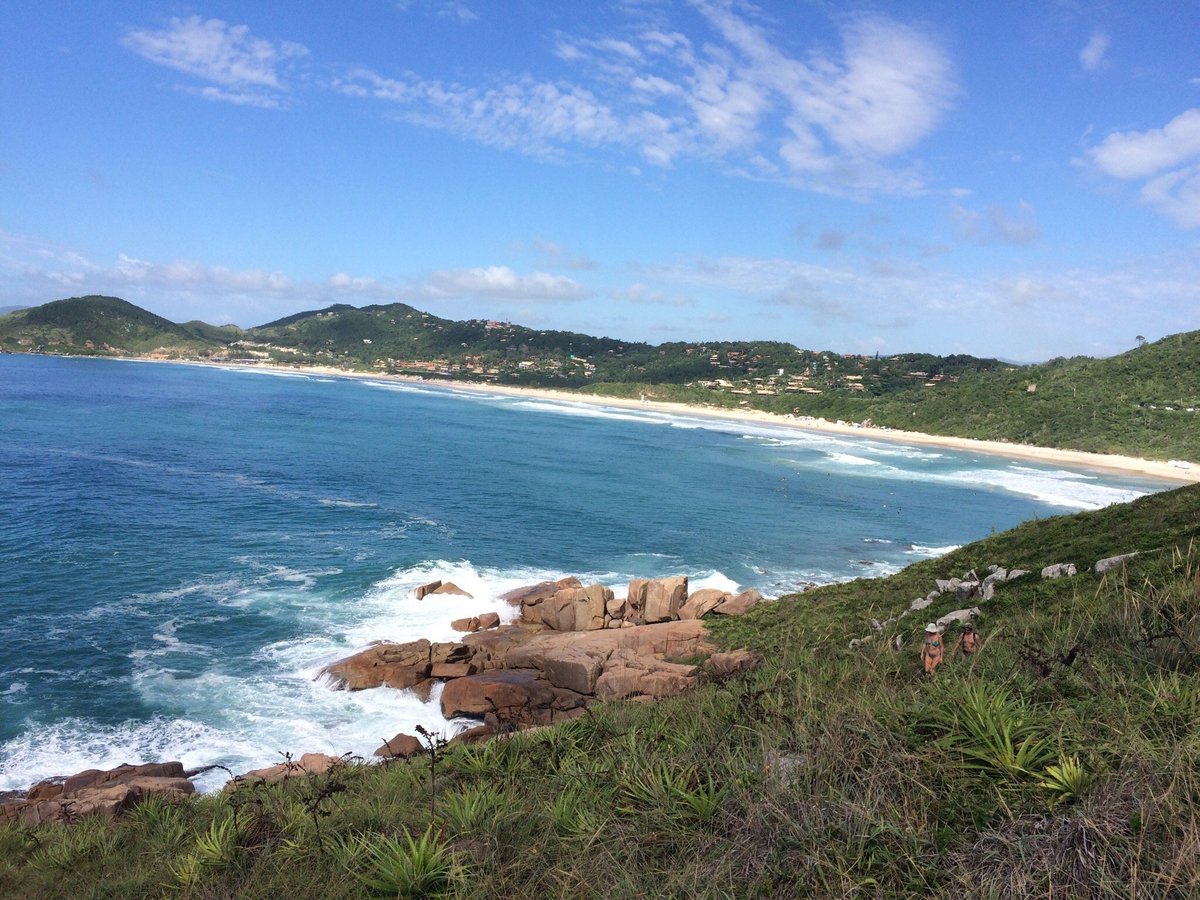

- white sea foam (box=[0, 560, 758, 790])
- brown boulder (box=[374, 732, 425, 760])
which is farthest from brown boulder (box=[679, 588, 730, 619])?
brown boulder (box=[374, 732, 425, 760])

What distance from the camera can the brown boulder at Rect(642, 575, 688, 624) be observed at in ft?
63.9

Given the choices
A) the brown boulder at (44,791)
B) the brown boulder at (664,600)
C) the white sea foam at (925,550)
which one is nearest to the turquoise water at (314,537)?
the white sea foam at (925,550)

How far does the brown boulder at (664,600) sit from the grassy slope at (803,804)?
11.4 metres

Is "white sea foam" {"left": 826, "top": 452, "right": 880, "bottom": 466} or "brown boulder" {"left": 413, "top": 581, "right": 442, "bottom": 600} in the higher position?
"white sea foam" {"left": 826, "top": 452, "right": 880, "bottom": 466}

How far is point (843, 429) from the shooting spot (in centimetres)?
9431

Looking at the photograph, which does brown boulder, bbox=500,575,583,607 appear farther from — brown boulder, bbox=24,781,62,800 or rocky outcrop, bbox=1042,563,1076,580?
rocky outcrop, bbox=1042,563,1076,580

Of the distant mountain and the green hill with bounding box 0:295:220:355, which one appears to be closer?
the distant mountain

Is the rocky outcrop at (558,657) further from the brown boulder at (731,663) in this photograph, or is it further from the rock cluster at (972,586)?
the rock cluster at (972,586)

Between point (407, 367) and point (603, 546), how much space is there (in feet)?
488

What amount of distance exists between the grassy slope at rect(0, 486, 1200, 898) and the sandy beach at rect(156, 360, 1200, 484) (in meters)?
33.3

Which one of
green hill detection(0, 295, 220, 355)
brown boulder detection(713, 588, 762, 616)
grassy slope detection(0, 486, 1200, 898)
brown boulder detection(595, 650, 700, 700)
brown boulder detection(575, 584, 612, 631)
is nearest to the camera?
grassy slope detection(0, 486, 1200, 898)

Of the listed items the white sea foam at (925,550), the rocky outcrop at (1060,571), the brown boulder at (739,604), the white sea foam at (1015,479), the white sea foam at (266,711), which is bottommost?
the white sea foam at (266,711)

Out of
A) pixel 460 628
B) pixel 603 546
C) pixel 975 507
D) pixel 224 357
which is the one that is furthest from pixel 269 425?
pixel 224 357

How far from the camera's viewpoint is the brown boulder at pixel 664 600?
19.5m
